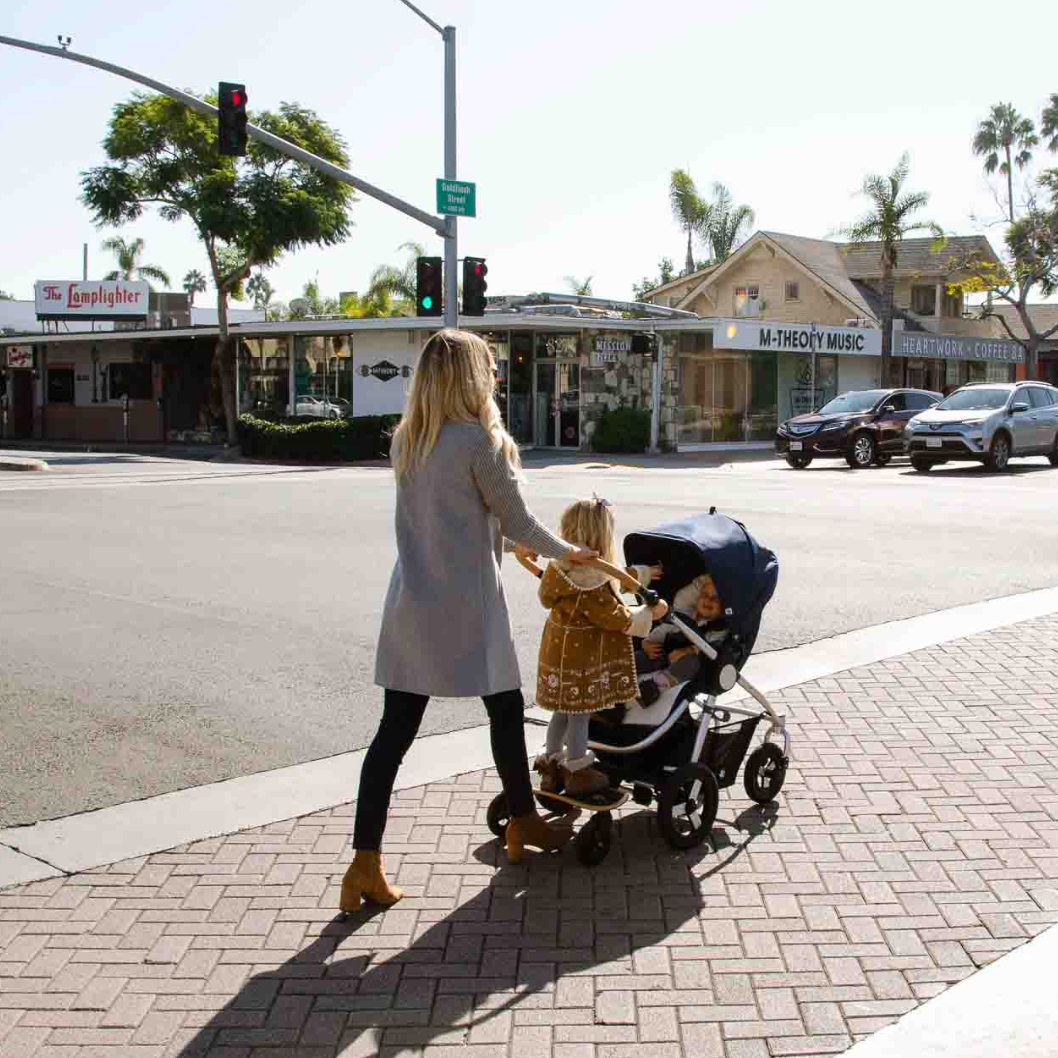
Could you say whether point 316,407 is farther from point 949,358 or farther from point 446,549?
point 446,549

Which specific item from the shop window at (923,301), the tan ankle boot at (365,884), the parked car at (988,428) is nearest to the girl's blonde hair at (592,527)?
the tan ankle boot at (365,884)

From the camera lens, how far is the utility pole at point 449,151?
2234 centimetres

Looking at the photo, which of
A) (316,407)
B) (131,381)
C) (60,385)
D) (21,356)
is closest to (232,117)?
(316,407)

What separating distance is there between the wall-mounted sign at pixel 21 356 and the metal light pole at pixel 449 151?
26730mm

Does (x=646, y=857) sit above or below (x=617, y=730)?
below

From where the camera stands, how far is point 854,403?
2941cm

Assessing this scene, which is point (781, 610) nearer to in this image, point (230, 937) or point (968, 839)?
point (968, 839)

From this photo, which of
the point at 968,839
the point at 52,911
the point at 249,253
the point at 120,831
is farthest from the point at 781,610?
the point at 249,253

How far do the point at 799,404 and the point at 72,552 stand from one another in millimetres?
28556

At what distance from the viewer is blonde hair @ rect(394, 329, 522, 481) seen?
4297mm

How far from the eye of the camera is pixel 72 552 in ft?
42.7

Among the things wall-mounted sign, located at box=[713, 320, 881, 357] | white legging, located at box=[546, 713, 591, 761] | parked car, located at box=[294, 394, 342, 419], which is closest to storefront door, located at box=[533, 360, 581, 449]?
wall-mounted sign, located at box=[713, 320, 881, 357]

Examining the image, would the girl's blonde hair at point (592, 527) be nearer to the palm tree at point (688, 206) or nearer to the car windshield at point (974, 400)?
the car windshield at point (974, 400)

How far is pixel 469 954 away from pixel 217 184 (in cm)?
3369
